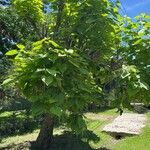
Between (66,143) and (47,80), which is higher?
(47,80)

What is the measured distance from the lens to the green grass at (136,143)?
60.6 feet

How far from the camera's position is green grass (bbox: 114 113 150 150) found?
18484mm

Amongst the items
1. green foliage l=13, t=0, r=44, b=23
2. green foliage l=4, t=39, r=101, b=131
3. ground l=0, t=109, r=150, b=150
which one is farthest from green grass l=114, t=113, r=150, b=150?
green foliage l=4, t=39, r=101, b=131

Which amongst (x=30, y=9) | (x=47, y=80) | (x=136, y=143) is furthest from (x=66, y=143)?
(x=47, y=80)

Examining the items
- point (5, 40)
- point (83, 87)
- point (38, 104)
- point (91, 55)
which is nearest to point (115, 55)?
point (91, 55)

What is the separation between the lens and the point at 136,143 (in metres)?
19.4

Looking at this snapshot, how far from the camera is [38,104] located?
25.8ft

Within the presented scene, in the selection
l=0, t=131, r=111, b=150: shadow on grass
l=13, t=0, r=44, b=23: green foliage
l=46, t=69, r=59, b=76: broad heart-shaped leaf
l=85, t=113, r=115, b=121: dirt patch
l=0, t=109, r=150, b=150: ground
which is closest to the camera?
l=46, t=69, r=59, b=76: broad heart-shaped leaf

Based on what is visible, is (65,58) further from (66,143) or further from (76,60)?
(66,143)

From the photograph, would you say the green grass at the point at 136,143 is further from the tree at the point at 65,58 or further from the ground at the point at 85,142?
the tree at the point at 65,58

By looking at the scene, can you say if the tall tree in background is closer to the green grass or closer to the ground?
the ground

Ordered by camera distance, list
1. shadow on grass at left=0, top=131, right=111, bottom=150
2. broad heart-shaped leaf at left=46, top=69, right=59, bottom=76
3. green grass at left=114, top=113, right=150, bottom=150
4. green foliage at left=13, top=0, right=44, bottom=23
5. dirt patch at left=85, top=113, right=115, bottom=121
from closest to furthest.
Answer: broad heart-shaped leaf at left=46, top=69, right=59, bottom=76, green foliage at left=13, top=0, right=44, bottom=23, shadow on grass at left=0, top=131, right=111, bottom=150, green grass at left=114, top=113, right=150, bottom=150, dirt patch at left=85, top=113, right=115, bottom=121

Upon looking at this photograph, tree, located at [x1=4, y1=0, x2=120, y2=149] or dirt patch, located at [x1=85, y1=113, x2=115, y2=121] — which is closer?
tree, located at [x1=4, y1=0, x2=120, y2=149]

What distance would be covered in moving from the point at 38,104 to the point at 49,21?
7714 millimetres
